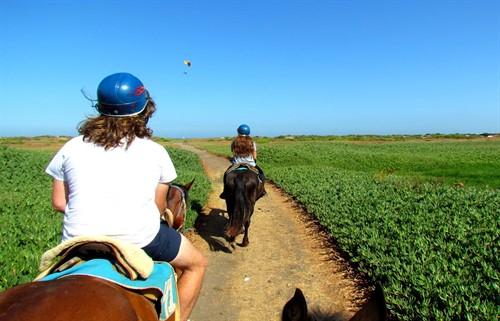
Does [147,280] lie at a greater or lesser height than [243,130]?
lesser

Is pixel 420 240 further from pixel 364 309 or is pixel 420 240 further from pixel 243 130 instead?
pixel 364 309

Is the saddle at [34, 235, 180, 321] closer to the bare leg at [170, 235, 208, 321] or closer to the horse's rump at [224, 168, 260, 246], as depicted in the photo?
the bare leg at [170, 235, 208, 321]

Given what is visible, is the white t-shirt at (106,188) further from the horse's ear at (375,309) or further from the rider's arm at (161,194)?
the horse's ear at (375,309)

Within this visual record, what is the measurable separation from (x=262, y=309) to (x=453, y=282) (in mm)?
2815

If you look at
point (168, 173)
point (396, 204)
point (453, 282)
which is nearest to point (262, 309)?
point (453, 282)

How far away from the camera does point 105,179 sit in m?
2.34

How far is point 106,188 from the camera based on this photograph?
2.33m

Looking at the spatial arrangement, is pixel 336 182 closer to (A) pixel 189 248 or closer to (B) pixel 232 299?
(B) pixel 232 299

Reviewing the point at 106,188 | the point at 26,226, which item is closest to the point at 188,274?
the point at 106,188

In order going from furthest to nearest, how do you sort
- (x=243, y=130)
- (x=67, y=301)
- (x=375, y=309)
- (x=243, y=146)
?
(x=243, y=130), (x=243, y=146), (x=375, y=309), (x=67, y=301)

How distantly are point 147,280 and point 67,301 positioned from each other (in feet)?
2.38

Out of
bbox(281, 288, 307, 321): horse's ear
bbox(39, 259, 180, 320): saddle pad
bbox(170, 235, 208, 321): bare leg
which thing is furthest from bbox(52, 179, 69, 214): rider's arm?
bbox(281, 288, 307, 321): horse's ear

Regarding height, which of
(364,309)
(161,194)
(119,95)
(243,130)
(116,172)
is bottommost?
(364,309)

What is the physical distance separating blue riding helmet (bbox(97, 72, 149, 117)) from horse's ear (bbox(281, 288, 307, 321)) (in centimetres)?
195
